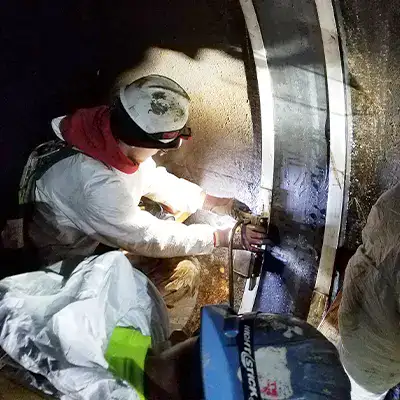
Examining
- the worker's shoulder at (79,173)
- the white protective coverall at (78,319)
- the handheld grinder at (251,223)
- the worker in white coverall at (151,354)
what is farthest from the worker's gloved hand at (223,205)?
the worker in white coverall at (151,354)

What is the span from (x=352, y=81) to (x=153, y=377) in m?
1.91

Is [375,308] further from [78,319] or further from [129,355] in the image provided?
[78,319]

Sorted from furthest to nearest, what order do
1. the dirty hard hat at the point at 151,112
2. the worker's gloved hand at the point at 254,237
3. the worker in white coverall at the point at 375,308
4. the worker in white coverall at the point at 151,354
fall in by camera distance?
the worker's gloved hand at the point at 254,237, the dirty hard hat at the point at 151,112, the worker in white coverall at the point at 375,308, the worker in white coverall at the point at 151,354

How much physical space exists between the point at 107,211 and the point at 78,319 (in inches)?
64.0

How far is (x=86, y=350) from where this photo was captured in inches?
77.6

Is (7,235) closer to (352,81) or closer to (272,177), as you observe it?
(272,177)

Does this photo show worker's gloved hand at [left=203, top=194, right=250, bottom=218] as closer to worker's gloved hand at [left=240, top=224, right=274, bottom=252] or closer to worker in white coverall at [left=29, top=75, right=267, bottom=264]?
worker in white coverall at [left=29, top=75, right=267, bottom=264]

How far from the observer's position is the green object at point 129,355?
1.97 m

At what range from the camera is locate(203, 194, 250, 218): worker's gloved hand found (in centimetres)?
404

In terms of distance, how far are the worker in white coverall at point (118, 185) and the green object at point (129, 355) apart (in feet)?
5.27

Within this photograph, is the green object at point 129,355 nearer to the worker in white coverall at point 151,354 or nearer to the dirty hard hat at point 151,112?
the worker in white coverall at point 151,354

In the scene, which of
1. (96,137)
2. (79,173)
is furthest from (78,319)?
(96,137)

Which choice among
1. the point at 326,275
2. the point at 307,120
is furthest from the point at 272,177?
the point at 326,275

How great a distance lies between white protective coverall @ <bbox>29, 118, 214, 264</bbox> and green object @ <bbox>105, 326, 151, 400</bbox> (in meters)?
1.60
